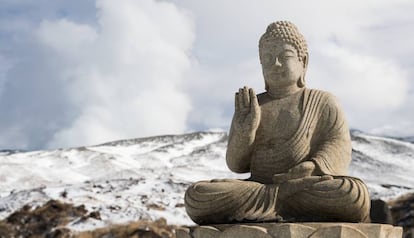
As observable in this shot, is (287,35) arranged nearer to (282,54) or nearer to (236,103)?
(282,54)

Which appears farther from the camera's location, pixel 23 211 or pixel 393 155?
pixel 393 155

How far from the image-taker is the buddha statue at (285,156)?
6105mm

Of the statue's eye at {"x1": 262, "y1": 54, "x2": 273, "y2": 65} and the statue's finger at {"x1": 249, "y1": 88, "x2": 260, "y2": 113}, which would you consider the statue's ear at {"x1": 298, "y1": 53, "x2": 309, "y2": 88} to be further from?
the statue's finger at {"x1": 249, "y1": 88, "x2": 260, "y2": 113}

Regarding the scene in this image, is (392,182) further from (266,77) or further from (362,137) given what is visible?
(266,77)

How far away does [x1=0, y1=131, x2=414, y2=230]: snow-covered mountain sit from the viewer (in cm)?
1995

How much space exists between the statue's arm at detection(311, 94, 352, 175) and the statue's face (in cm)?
39

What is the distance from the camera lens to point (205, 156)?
2450cm

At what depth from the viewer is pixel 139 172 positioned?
22766mm

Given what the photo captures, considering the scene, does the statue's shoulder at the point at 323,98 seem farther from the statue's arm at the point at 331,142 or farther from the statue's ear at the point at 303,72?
the statue's ear at the point at 303,72

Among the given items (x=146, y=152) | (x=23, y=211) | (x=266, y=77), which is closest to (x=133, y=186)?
(x=23, y=211)

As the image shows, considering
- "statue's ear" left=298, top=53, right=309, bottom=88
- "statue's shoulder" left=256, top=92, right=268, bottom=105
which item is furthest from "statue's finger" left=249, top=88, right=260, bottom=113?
"statue's ear" left=298, top=53, right=309, bottom=88

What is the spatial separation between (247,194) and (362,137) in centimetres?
2042

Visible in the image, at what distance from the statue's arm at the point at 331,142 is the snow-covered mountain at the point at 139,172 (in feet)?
42.6

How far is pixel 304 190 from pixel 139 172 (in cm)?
1688
